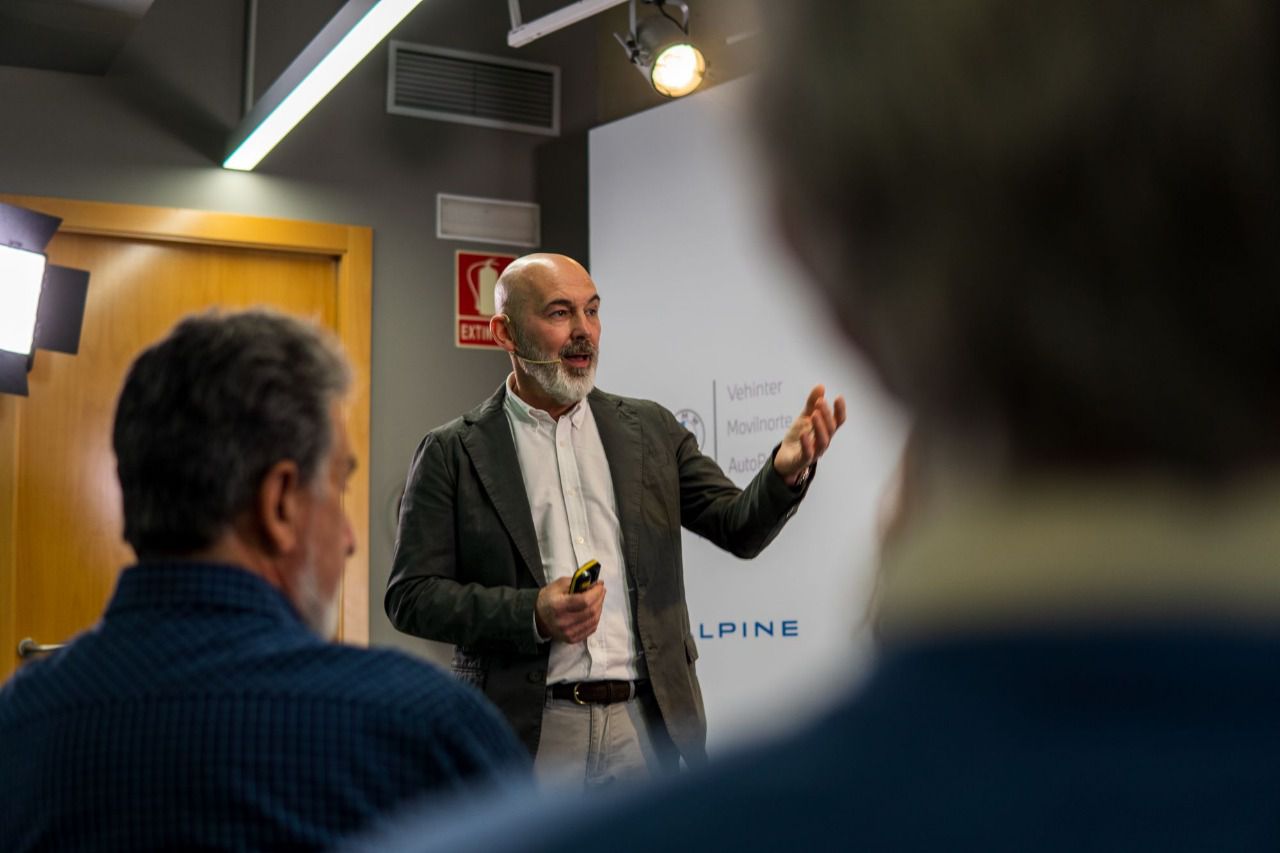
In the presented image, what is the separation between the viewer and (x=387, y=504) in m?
4.63

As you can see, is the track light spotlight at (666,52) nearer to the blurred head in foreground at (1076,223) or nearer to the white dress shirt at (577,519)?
the white dress shirt at (577,519)

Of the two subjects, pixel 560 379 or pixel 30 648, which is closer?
pixel 560 379

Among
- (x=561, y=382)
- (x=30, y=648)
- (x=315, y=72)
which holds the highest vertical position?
(x=315, y=72)

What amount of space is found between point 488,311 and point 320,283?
0.61 metres

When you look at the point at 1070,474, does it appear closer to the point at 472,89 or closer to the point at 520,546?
the point at 520,546

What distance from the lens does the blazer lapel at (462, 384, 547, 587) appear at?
8.45 ft

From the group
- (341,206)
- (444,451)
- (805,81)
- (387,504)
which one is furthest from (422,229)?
(805,81)

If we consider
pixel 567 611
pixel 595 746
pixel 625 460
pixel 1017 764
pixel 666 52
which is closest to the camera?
pixel 1017 764

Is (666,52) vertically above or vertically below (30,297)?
above

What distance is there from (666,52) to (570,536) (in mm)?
1950

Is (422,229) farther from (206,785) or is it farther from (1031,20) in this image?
(1031,20)

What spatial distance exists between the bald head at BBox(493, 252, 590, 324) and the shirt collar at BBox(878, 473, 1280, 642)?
261 cm

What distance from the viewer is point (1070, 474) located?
0.26 meters

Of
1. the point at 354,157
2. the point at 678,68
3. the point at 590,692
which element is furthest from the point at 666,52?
the point at 590,692
